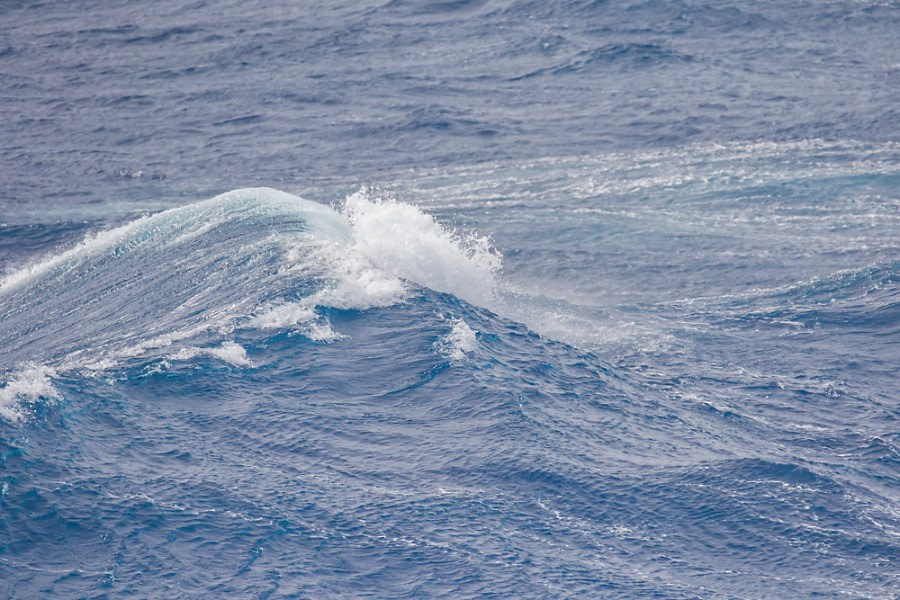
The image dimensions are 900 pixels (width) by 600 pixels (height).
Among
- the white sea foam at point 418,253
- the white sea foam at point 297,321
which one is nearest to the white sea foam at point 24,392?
the white sea foam at point 297,321

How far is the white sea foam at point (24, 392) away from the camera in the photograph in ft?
79.0

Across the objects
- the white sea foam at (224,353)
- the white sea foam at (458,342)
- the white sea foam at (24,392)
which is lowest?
the white sea foam at (458,342)

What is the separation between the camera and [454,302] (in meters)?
30.3

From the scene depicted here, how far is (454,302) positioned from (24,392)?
10.9 meters

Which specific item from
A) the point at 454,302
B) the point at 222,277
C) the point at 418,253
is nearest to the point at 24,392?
the point at 222,277

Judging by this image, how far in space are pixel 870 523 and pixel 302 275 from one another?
1521cm

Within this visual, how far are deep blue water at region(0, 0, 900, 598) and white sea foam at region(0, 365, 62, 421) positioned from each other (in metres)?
0.08

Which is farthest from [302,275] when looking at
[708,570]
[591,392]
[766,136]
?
[766,136]

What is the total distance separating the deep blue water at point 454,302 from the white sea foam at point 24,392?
0.27 feet

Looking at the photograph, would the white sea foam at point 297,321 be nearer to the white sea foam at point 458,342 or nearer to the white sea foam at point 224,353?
the white sea foam at point 224,353

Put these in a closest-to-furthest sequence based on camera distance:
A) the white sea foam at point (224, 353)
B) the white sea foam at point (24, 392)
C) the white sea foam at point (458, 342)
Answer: the white sea foam at point (24, 392) < the white sea foam at point (224, 353) < the white sea foam at point (458, 342)

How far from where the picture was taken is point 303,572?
66.7ft

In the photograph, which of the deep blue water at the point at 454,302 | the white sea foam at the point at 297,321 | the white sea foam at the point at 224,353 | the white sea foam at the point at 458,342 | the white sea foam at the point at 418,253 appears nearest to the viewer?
the deep blue water at the point at 454,302

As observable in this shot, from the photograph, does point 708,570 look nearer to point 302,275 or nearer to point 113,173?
point 302,275
